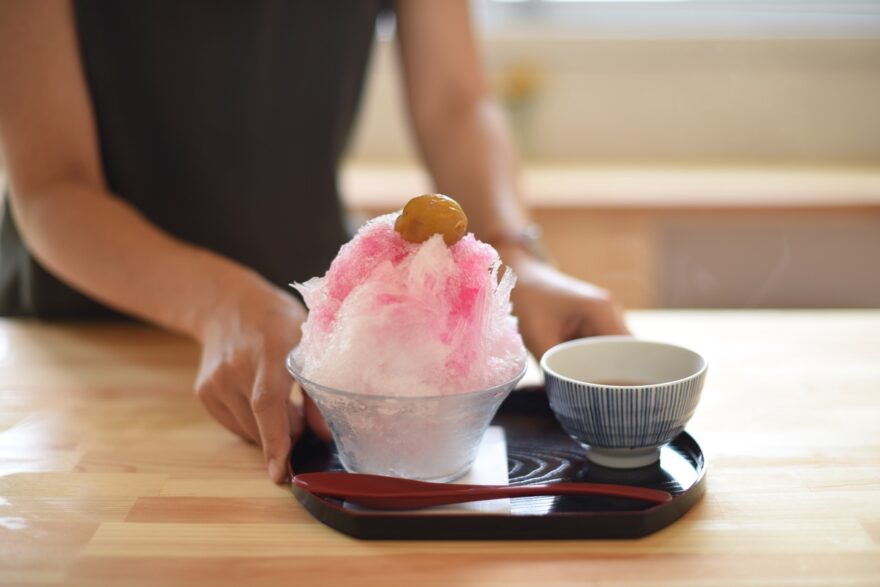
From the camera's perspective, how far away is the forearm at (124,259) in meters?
1.01

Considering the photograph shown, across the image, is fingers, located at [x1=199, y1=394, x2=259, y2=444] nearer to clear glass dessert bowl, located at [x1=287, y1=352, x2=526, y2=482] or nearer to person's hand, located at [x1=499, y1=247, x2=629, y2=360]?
clear glass dessert bowl, located at [x1=287, y1=352, x2=526, y2=482]

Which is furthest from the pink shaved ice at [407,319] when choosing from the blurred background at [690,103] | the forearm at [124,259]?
the blurred background at [690,103]

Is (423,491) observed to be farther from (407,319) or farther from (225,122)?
(225,122)

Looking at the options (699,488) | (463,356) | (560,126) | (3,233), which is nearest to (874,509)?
(699,488)

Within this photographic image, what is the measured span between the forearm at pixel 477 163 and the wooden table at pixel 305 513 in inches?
15.8

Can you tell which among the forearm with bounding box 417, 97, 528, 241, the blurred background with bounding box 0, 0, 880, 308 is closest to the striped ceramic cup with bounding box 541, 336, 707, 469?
the forearm with bounding box 417, 97, 528, 241

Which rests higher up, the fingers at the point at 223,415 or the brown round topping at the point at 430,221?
the brown round topping at the point at 430,221

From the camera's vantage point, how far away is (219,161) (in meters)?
1.45

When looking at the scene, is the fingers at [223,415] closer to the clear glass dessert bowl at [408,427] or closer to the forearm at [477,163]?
the clear glass dessert bowl at [408,427]

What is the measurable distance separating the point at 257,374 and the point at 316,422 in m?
0.08

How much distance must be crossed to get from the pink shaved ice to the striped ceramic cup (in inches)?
3.3

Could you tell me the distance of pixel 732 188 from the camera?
99.8 inches

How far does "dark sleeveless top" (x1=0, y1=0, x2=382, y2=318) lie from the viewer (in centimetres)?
135

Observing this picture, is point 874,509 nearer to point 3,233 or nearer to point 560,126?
point 3,233
